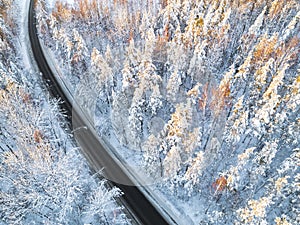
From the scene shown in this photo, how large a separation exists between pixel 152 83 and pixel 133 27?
2065 centimetres

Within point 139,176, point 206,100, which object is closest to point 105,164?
point 139,176

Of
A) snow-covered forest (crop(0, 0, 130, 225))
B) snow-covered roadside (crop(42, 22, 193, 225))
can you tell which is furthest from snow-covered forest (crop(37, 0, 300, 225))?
snow-covered forest (crop(0, 0, 130, 225))

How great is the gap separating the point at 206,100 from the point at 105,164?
17.1m

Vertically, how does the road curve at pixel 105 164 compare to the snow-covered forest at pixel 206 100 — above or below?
below

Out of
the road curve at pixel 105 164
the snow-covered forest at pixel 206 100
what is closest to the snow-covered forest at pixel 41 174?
the road curve at pixel 105 164

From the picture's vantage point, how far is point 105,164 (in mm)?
34000

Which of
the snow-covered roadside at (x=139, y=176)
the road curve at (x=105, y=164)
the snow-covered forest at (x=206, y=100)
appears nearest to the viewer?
the snow-covered forest at (x=206, y=100)

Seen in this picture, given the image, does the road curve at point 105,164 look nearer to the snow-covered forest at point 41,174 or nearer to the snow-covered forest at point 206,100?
the snow-covered forest at point 41,174

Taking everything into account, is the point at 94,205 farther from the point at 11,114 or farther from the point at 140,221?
the point at 11,114

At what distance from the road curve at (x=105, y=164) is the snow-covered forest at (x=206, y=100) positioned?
7.07 feet

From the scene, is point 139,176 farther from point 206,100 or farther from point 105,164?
point 206,100

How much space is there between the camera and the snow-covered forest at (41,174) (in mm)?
25328

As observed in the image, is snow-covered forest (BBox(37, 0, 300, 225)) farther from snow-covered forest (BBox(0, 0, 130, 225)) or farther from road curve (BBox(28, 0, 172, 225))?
snow-covered forest (BBox(0, 0, 130, 225))

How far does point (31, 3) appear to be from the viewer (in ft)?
220
